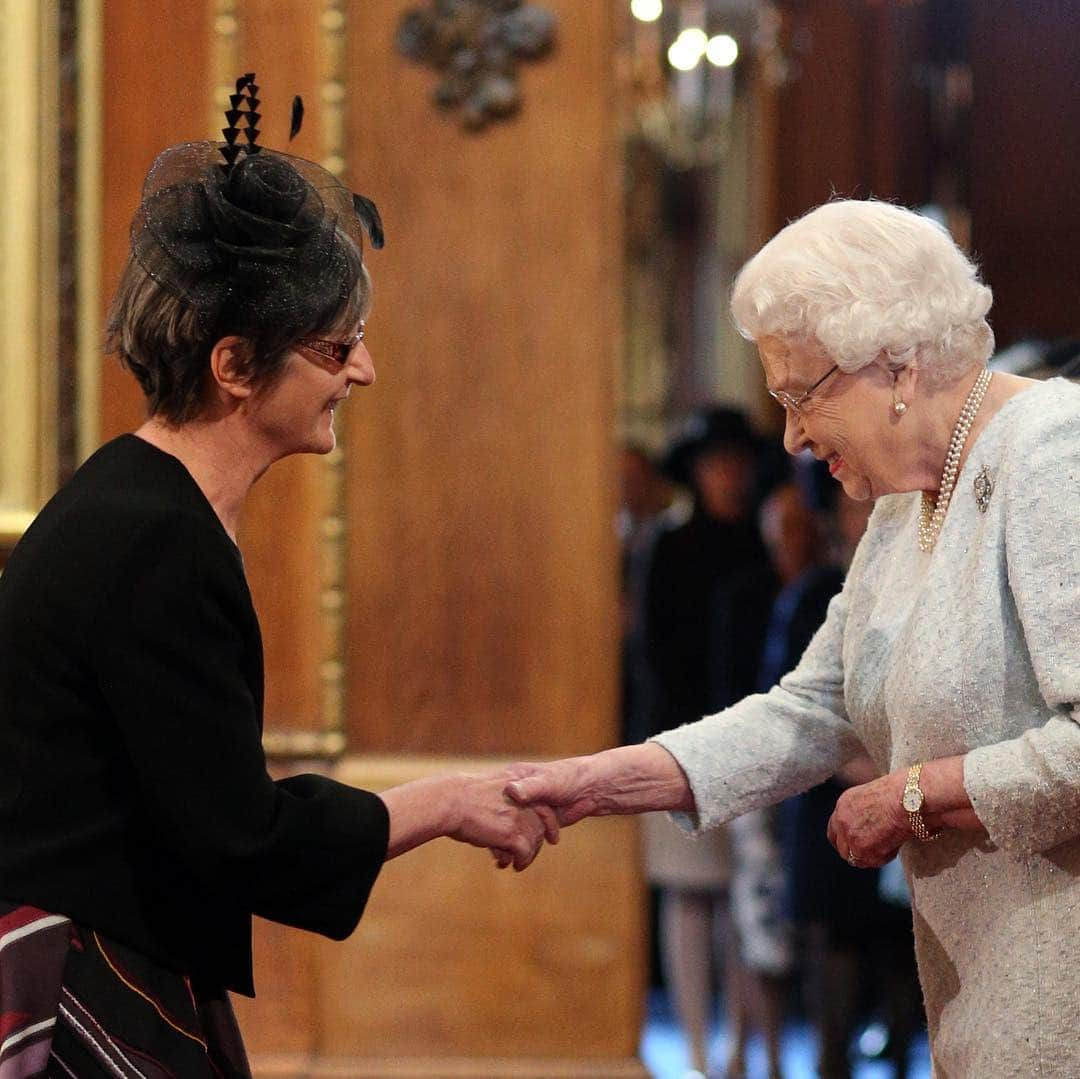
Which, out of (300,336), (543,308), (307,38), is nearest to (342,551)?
(543,308)

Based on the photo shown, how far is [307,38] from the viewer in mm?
3928

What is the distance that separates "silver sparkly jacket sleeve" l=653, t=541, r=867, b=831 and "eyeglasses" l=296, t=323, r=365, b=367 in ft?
2.79

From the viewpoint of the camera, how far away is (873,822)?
2.24 meters

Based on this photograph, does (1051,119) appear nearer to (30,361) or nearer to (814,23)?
(814,23)

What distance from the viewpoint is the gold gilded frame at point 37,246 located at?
3863 millimetres

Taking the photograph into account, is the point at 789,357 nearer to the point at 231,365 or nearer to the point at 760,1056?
the point at 231,365

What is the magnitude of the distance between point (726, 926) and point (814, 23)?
665cm

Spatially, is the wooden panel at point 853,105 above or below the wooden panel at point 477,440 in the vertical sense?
above

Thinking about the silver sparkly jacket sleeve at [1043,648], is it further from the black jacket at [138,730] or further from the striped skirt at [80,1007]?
the striped skirt at [80,1007]

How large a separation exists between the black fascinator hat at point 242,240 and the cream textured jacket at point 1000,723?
887 millimetres

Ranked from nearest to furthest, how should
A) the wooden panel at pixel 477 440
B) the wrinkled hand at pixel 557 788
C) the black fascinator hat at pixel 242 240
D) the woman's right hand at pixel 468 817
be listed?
1. the black fascinator hat at pixel 242 240
2. the woman's right hand at pixel 468 817
3. the wrinkled hand at pixel 557 788
4. the wooden panel at pixel 477 440

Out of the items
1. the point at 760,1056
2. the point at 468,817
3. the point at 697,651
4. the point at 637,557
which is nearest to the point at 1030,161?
the point at 637,557

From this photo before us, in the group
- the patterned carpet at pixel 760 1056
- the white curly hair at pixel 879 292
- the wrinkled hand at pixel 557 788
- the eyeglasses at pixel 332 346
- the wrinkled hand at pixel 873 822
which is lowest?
the patterned carpet at pixel 760 1056

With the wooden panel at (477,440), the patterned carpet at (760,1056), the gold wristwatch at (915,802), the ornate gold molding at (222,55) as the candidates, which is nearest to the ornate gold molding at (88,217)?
the ornate gold molding at (222,55)
